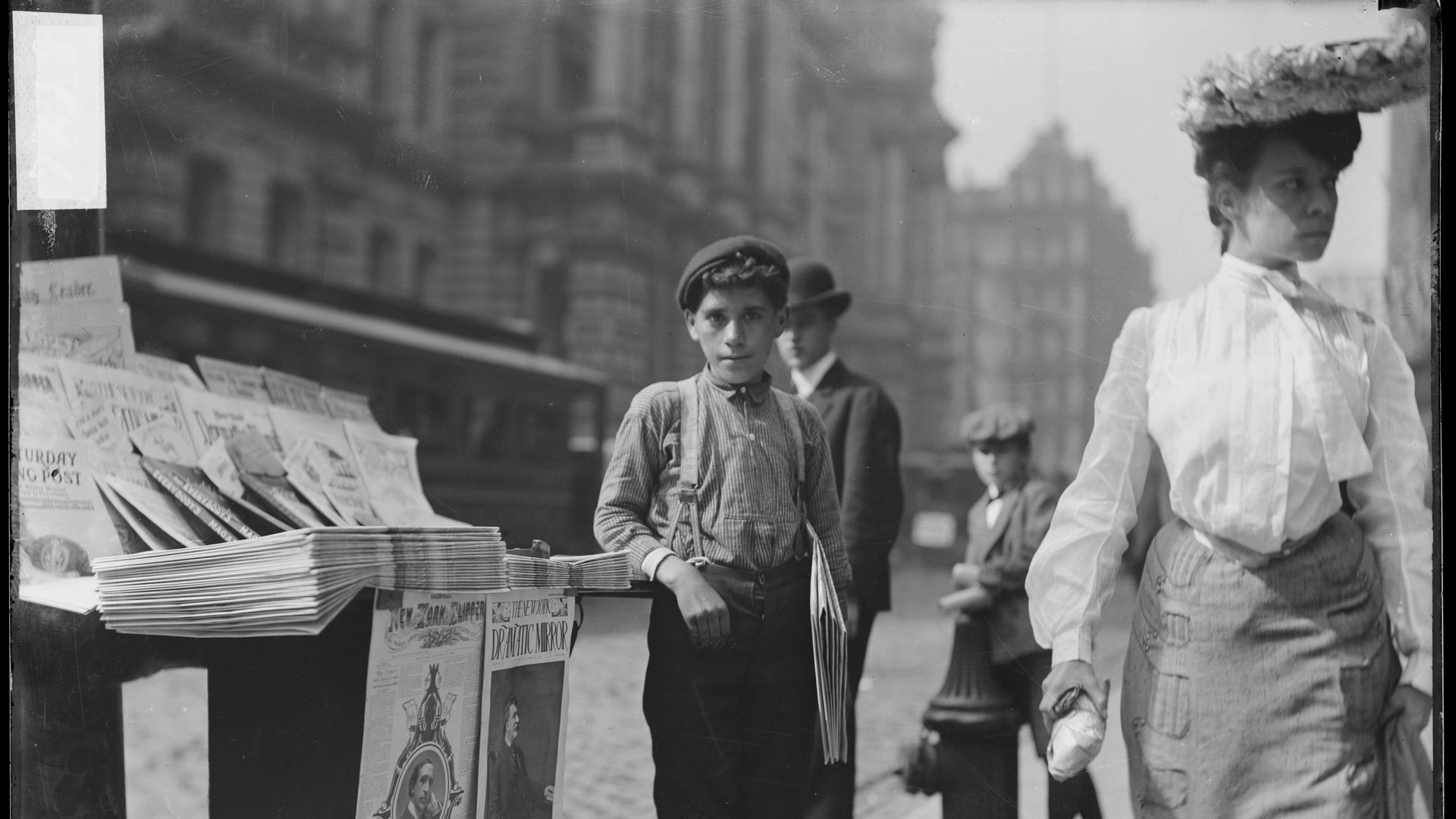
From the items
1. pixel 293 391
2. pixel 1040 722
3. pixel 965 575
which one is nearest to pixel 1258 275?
pixel 965 575

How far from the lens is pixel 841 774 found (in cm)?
289

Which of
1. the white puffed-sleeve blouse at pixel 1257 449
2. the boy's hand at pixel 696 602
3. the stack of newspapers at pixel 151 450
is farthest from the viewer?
the stack of newspapers at pixel 151 450

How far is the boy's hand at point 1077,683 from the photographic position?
2.47m

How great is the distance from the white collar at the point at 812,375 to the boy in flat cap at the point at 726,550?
0.16 meters

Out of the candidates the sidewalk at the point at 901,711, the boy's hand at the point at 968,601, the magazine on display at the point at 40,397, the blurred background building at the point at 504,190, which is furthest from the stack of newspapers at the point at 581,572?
the magazine on display at the point at 40,397

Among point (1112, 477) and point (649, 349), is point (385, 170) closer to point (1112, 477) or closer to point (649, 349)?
point (649, 349)

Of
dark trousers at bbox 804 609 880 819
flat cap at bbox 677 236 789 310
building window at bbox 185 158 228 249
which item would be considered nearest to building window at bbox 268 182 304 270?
building window at bbox 185 158 228 249

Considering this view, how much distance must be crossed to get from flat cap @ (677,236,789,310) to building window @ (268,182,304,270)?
103cm

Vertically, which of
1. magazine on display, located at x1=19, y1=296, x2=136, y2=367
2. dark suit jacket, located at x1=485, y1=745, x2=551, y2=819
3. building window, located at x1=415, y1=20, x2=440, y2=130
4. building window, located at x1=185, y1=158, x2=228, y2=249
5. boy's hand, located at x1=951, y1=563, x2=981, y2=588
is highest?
building window, located at x1=415, y1=20, x2=440, y2=130

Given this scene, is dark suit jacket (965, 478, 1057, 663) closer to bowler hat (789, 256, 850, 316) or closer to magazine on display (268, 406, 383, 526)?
bowler hat (789, 256, 850, 316)

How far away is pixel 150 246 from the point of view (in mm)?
3234

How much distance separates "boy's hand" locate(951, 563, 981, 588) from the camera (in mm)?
2977

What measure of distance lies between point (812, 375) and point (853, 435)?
0.17 metres

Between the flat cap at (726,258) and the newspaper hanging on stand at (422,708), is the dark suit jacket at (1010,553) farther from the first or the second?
the newspaper hanging on stand at (422,708)
